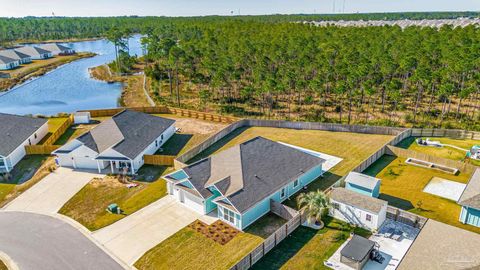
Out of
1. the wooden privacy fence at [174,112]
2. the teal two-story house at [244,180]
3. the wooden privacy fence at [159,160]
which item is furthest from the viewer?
the wooden privacy fence at [174,112]

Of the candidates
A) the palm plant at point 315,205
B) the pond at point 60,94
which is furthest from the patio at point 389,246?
the pond at point 60,94

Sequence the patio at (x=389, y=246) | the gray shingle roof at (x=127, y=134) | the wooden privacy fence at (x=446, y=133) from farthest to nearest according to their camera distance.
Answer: the wooden privacy fence at (x=446, y=133), the gray shingle roof at (x=127, y=134), the patio at (x=389, y=246)

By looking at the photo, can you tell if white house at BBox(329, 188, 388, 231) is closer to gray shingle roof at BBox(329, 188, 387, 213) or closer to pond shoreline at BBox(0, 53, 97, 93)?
gray shingle roof at BBox(329, 188, 387, 213)

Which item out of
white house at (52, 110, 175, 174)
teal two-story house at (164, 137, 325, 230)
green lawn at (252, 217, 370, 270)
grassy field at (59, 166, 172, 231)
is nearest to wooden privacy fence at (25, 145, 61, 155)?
white house at (52, 110, 175, 174)

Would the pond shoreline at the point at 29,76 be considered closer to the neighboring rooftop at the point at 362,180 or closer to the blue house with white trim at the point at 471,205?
the neighboring rooftop at the point at 362,180

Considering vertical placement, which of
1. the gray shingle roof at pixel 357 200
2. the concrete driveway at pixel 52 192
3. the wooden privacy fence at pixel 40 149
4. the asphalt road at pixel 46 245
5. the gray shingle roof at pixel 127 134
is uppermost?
the gray shingle roof at pixel 127 134

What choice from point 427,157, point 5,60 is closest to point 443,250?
point 427,157

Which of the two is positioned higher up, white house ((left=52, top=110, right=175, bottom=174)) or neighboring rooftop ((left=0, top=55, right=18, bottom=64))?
neighboring rooftop ((left=0, top=55, right=18, bottom=64))
